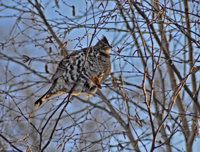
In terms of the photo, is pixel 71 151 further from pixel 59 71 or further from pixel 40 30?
pixel 40 30

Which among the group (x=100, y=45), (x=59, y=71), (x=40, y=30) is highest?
(x=100, y=45)

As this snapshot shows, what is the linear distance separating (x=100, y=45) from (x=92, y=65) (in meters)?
0.90

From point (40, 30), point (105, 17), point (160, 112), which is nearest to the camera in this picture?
point (105, 17)

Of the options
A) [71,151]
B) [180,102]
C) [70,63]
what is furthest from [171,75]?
[71,151]

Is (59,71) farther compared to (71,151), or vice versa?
(59,71)

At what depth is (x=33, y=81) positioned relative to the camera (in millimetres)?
4184

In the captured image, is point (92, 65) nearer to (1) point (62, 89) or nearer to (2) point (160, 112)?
(1) point (62, 89)

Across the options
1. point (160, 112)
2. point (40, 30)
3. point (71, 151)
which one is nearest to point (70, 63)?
point (40, 30)

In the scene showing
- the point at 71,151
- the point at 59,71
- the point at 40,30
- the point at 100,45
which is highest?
the point at 100,45

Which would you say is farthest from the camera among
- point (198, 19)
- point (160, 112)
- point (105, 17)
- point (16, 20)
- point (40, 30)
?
point (160, 112)

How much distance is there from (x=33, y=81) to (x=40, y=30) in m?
0.96

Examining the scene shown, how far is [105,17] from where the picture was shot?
2.49m

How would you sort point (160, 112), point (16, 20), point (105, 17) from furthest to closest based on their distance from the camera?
point (160, 112) < point (16, 20) < point (105, 17)

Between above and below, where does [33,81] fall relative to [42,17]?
below
